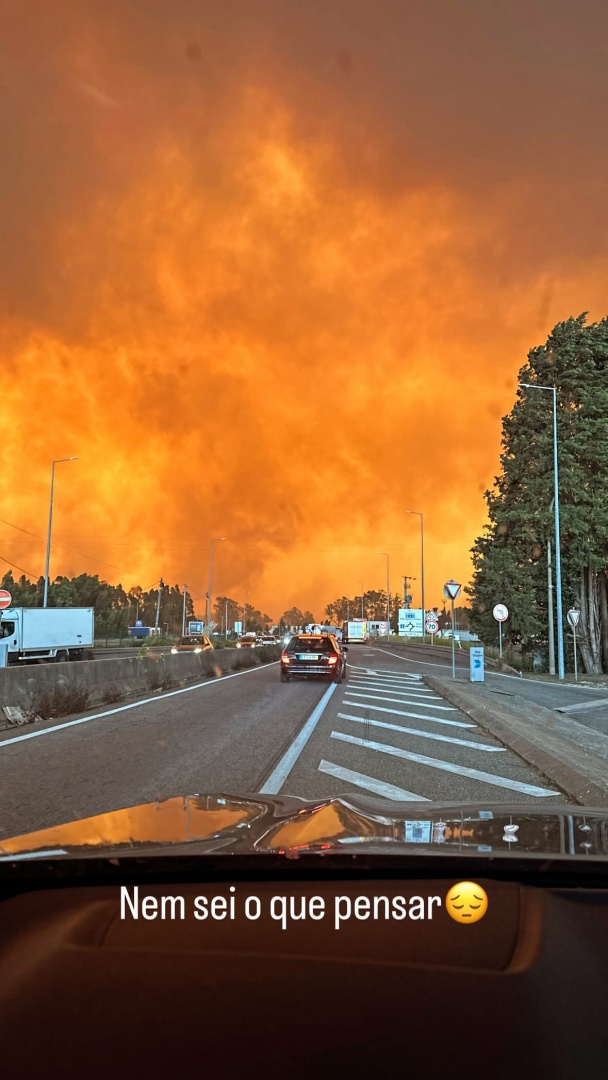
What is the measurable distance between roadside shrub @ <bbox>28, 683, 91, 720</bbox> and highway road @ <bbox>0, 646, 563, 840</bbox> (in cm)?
56

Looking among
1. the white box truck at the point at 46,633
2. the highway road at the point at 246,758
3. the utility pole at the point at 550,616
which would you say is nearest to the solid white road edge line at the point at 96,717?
the highway road at the point at 246,758

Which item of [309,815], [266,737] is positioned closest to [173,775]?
[266,737]

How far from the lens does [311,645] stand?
23.9 meters

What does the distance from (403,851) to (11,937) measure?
149 centimetres

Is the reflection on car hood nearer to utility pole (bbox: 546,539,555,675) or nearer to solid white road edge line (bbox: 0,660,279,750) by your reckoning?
solid white road edge line (bbox: 0,660,279,750)

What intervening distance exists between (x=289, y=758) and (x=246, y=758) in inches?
22.7

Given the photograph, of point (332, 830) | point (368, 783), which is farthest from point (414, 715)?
point (332, 830)

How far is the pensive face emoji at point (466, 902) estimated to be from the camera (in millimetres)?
Answer: 2504

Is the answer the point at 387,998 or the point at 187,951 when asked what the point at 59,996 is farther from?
the point at 387,998

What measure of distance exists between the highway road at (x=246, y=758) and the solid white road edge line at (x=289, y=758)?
0.7 inches

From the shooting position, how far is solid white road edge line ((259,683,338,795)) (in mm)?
7463

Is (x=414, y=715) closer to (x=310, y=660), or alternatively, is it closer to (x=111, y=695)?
(x=111, y=695)

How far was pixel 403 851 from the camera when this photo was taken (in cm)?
264

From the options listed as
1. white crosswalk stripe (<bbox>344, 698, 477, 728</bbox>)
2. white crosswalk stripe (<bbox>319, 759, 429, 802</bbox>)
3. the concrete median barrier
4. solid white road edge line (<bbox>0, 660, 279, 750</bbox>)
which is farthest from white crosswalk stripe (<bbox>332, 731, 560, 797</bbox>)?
the concrete median barrier
